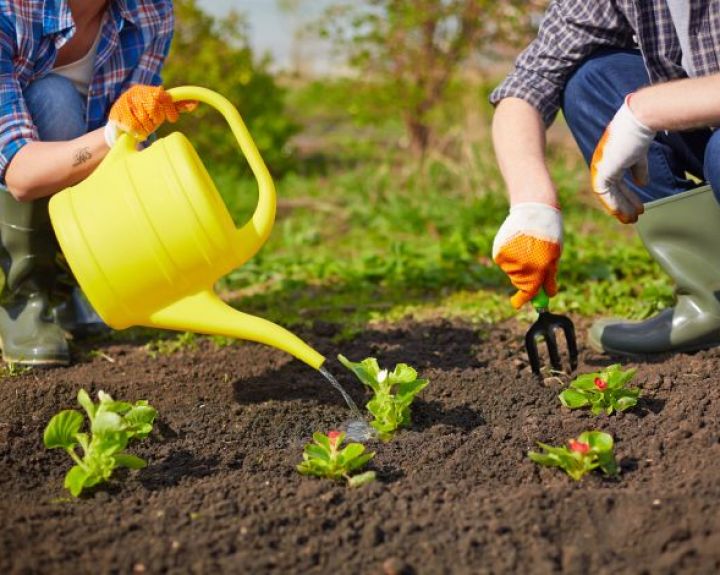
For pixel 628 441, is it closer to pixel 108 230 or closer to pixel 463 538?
pixel 463 538

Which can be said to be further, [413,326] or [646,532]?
[413,326]

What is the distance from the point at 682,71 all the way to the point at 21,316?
1870 mm

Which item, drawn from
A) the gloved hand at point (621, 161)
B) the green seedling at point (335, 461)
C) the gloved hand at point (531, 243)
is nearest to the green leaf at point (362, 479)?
the green seedling at point (335, 461)

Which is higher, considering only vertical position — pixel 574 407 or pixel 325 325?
pixel 574 407

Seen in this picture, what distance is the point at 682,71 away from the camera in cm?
238

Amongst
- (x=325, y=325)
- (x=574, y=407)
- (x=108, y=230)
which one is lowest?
(x=325, y=325)

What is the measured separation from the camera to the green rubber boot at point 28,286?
2.64 metres

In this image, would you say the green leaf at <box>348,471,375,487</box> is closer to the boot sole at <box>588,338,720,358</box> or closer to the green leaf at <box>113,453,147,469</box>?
the green leaf at <box>113,453,147,469</box>

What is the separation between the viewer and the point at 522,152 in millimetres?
2363

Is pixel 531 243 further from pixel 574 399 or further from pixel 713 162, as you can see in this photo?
pixel 713 162

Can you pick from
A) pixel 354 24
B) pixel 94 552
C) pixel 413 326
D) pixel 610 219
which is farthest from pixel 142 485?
pixel 354 24

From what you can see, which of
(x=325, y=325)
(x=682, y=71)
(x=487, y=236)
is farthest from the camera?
(x=487, y=236)

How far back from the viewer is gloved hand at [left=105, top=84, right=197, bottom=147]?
2.16 metres

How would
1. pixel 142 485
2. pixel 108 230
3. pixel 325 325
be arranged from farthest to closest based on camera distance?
pixel 325 325 → pixel 108 230 → pixel 142 485
